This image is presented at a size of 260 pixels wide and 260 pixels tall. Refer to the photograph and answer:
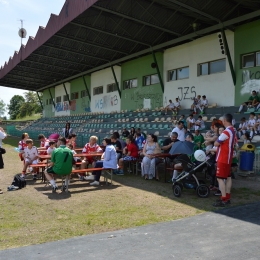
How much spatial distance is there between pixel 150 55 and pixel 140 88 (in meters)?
2.54

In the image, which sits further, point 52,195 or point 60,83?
point 60,83

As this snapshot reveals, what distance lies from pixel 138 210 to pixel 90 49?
18.3 meters

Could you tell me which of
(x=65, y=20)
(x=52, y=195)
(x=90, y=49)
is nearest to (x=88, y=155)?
(x=52, y=195)

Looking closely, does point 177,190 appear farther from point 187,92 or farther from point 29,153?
point 187,92

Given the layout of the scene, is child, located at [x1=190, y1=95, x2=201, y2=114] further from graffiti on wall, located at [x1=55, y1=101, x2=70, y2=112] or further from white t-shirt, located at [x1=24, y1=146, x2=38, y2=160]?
graffiti on wall, located at [x1=55, y1=101, x2=70, y2=112]

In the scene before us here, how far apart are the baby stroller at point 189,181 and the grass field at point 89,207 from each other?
21 cm

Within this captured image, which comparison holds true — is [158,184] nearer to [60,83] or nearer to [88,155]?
[88,155]

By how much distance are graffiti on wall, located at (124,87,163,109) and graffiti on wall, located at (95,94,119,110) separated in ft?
5.57

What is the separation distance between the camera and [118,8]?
1538cm

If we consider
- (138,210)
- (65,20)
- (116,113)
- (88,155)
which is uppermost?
(65,20)

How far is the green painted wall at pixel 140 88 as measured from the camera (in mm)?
21661

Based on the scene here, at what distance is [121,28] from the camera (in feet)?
59.1

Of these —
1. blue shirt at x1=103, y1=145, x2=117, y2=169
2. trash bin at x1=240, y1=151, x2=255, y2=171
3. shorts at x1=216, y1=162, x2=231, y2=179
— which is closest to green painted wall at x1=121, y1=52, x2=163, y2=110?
trash bin at x1=240, y1=151, x2=255, y2=171

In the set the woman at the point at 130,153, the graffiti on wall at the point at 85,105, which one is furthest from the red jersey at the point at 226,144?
the graffiti on wall at the point at 85,105
